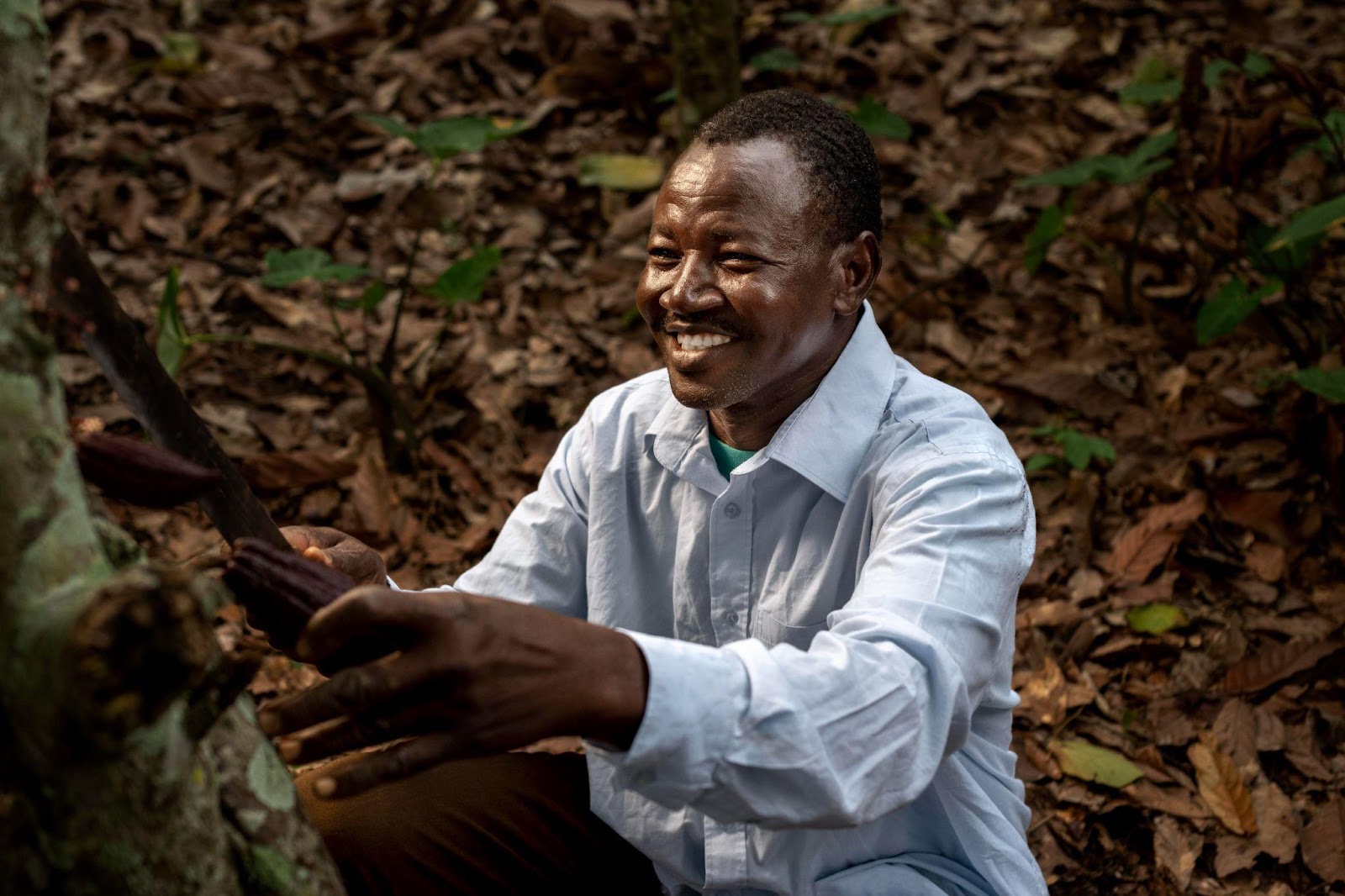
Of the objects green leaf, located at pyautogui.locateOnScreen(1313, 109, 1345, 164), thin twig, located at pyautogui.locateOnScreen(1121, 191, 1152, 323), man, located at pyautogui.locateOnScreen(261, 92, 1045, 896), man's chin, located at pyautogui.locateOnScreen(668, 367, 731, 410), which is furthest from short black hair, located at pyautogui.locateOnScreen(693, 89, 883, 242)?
thin twig, located at pyautogui.locateOnScreen(1121, 191, 1152, 323)

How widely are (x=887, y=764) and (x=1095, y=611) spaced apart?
196 cm

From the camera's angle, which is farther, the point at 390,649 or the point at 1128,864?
the point at 1128,864

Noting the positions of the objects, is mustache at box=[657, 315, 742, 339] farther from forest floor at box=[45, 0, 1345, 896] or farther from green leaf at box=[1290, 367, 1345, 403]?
green leaf at box=[1290, 367, 1345, 403]

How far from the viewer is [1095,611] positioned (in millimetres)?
3139

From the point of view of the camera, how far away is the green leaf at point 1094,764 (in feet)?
8.91

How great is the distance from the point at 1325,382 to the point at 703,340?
1.78 metres

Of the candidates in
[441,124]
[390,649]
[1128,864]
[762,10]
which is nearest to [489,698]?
[390,649]

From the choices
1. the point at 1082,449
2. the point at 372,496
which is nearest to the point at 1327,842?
Answer: the point at 1082,449

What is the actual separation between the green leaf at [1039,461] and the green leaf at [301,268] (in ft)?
6.24

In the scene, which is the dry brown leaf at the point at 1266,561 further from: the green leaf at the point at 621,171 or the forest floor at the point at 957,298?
the green leaf at the point at 621,171

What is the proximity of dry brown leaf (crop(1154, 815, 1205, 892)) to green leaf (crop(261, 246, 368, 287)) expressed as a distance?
2341mm

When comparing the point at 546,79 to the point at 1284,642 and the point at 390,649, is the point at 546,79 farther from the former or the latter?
the point at 390,649

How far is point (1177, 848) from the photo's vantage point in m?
2.57

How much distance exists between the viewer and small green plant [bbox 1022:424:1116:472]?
328 centimetres
